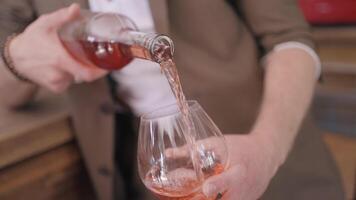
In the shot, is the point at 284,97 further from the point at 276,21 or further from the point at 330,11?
the point at 330,11

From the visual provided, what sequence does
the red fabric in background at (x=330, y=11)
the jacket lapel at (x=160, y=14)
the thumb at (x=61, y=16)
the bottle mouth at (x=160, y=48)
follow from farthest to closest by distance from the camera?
1. the red fabric in background at (x=330, y=11)
2. the jacket lapel at (x=160, y=14)
3. the thumb at (x=61, y=16)
4. the bottle mouth at (x=160, y=48)

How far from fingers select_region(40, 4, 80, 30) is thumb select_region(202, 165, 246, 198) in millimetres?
249

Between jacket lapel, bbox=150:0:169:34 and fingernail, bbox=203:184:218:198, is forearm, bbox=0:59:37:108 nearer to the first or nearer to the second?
jacket lapel, bbox=150:0:169:34

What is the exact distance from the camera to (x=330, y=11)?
1.57 meters

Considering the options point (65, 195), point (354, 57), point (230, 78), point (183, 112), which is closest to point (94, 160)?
point (65, 195)

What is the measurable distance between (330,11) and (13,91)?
1.14m

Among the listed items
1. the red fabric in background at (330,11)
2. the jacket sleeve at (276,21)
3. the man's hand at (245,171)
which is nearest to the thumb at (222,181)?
the man's hand at (245,171)

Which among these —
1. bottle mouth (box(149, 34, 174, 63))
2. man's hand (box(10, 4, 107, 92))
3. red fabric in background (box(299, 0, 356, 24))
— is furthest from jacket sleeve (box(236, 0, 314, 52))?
red fabric in background (box(299, 0, 356, 24))

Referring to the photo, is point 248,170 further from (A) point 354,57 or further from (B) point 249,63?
(A) point 354,57

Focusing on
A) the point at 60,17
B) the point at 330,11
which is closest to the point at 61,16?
the point at 60,17

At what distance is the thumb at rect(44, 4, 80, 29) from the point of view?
0.55 metres

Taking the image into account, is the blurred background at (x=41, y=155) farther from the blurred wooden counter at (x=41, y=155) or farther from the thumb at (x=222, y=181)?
the thumb at (x=222, y=181)

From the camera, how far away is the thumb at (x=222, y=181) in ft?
1.41

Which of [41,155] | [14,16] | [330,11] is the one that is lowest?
[330,11]
